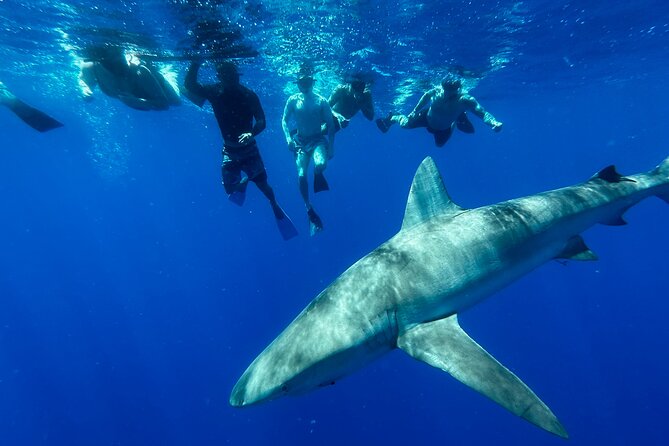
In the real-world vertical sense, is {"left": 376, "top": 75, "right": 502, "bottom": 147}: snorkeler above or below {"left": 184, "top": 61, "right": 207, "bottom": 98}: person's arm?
below

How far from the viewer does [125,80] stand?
1386cm

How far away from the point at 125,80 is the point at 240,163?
619 cm

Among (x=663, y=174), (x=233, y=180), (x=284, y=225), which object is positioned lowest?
(x=663, y=174)

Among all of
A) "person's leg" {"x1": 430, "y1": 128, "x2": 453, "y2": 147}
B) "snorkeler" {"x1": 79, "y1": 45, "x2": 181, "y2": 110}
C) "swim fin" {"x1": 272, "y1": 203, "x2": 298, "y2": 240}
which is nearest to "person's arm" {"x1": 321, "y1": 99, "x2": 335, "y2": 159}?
"swim fin" {"x1": 272, "y1": 203, "x2": 298, "y2": 240}

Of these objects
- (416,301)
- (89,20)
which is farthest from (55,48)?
(416,301)

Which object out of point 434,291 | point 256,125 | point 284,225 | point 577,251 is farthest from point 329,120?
point 434,291

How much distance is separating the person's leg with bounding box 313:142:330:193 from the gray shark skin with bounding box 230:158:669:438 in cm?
712

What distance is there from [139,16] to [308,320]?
12.4 meters

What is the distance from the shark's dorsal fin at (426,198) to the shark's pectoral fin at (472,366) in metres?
1.57

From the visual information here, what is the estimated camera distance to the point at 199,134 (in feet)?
140

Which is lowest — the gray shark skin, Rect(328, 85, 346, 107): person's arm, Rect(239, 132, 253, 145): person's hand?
the gray shark skin

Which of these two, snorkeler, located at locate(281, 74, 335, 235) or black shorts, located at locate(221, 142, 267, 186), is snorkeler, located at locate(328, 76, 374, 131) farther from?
black shorts, located at locate(221, 142, 267, 186)

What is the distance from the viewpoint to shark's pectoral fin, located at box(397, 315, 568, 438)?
3.48 meters

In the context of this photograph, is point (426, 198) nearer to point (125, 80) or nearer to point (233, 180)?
point (233, 180)
